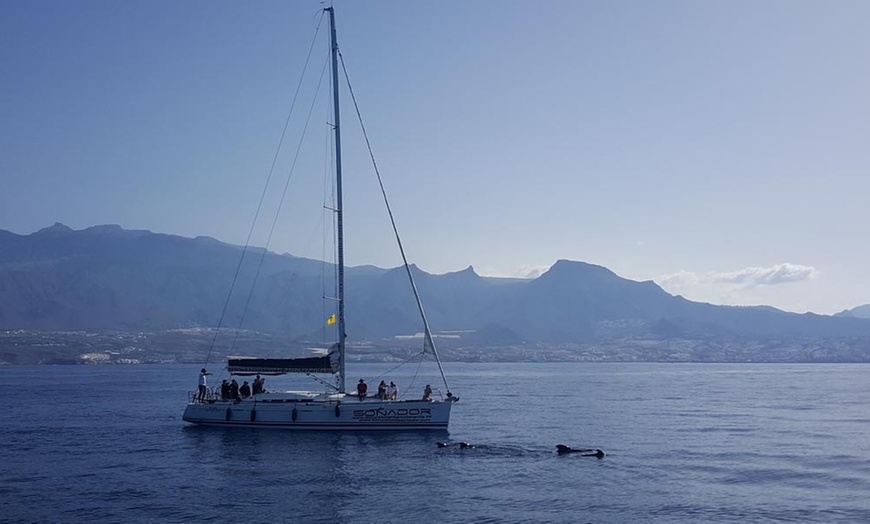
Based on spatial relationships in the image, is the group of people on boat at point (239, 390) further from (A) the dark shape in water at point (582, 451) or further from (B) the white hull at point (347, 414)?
(A) the dark shape in water at point (582, 451)

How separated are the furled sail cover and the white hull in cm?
215

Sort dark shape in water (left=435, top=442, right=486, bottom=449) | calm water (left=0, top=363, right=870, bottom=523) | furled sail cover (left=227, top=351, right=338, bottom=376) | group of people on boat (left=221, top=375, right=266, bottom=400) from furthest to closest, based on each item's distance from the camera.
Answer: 1. group of people on boat (left=221, top=375, right=266, bottom=400)
2. furled sail cover (left=227, top=351, right=338, bottom=376)
3. dark shape in water (left=435, top=442, right=486, bottom=449)
4. calm water (left=0, top=363, right=870, bottom=523)

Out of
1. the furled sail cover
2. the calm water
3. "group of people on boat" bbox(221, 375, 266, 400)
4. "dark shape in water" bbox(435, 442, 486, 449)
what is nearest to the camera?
the calm water

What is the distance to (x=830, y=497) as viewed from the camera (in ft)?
117

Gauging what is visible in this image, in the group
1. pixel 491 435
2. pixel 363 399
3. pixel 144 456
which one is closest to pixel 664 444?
pixel 491 435

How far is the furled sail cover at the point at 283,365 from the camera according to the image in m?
54.2

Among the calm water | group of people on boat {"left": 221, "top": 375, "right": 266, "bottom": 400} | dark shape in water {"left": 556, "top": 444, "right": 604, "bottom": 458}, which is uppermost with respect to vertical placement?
group of people on boat {"left": 221, "top": 375, "right": 266, "bottom": 400}

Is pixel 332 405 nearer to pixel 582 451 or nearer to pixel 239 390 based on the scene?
pixel 239 390

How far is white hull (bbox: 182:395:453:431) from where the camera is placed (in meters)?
52.8

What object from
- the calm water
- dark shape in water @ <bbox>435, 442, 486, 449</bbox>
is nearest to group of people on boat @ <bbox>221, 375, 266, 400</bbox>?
the calm water

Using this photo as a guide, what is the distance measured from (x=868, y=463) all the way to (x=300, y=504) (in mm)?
31836

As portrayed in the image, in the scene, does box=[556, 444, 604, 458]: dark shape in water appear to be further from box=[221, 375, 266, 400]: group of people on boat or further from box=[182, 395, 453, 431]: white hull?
box=[221, 375, 266, 400]: group of people on boat

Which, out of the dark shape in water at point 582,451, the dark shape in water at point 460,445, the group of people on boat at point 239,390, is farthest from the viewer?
the group of people on boat at point 239,390

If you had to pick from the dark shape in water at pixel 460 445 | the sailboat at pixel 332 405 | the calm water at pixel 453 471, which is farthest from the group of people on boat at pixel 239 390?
the dark shape in water at pixel 460 445
